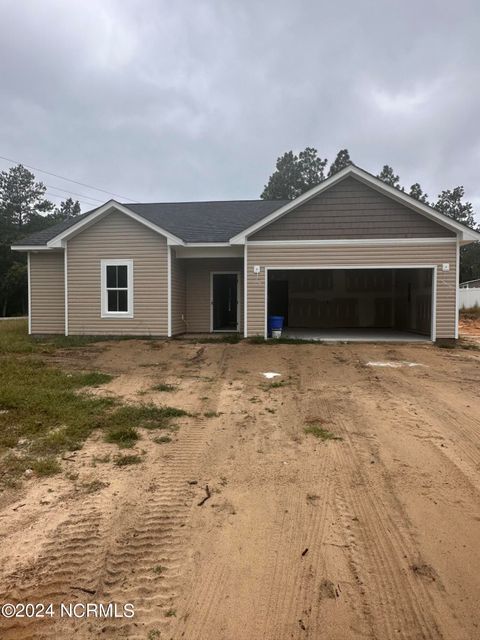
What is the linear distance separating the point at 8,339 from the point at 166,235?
577 cm

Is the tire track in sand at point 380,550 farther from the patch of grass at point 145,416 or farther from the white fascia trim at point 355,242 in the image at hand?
the white fascia trim at point 355,242

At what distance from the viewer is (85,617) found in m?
2.38

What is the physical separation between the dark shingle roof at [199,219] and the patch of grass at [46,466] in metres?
10.1

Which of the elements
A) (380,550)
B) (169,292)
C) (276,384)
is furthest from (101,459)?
(169,292)

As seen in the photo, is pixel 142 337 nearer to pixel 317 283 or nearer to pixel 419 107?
pixel 317 283

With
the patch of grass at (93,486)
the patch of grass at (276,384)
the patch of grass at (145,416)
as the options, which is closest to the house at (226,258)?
the patch of grass at (276,384)

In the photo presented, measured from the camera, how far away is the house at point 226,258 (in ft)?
41.5

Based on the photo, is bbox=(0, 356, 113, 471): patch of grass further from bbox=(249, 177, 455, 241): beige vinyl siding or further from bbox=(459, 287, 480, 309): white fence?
bbox=(459, 287, 480, 309): white fence

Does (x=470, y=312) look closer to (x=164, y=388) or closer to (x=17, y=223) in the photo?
(x=164, y=388)

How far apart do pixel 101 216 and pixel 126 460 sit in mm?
10808

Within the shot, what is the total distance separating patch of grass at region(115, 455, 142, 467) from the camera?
4293mm

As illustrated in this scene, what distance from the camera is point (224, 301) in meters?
16.7

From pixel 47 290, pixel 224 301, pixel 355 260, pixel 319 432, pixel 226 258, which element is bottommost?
pixel 319 432

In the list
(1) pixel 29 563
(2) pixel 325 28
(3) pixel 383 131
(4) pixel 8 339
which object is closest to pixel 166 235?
(4) pixel 8 339
